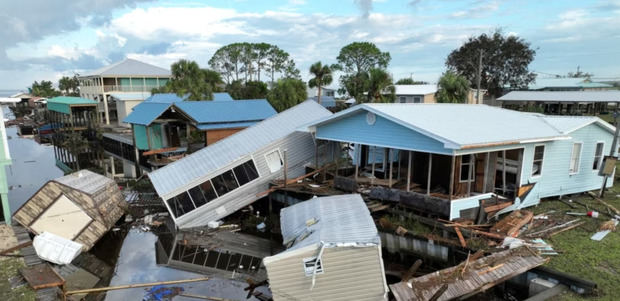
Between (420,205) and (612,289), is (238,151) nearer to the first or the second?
(420,205)

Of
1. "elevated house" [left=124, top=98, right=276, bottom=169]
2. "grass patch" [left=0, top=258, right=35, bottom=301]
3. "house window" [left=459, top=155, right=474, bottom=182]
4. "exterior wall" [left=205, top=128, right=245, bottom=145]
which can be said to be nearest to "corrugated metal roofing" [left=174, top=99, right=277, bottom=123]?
"elevated house" [left=124, top=98, right=276, bottom=169]

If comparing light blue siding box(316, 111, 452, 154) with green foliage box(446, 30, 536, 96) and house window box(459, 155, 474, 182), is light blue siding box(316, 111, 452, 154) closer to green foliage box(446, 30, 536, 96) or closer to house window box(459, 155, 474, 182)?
house window box(459, 155, 474, 182)

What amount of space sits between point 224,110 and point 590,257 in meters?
23.2

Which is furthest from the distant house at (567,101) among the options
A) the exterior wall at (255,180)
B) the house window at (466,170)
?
the exterior wall at (255,180)

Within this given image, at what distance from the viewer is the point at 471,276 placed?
33.2 ft

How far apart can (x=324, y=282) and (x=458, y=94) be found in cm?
2616

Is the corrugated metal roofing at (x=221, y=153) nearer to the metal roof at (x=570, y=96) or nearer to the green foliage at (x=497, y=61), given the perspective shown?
the metal roof at (x=570, y=96)

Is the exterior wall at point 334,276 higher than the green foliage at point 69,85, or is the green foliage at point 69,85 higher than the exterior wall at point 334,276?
the green foliage at point 69,85

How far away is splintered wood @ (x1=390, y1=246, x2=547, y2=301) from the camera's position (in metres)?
9.52

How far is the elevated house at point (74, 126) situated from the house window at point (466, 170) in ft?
111

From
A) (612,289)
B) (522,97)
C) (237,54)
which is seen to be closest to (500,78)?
(522,97)

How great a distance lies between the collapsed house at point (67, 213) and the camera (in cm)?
1513

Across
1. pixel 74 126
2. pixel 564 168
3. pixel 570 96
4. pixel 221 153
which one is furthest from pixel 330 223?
pixel 570 96

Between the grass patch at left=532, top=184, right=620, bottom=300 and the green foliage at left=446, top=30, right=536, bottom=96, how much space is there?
177ft
